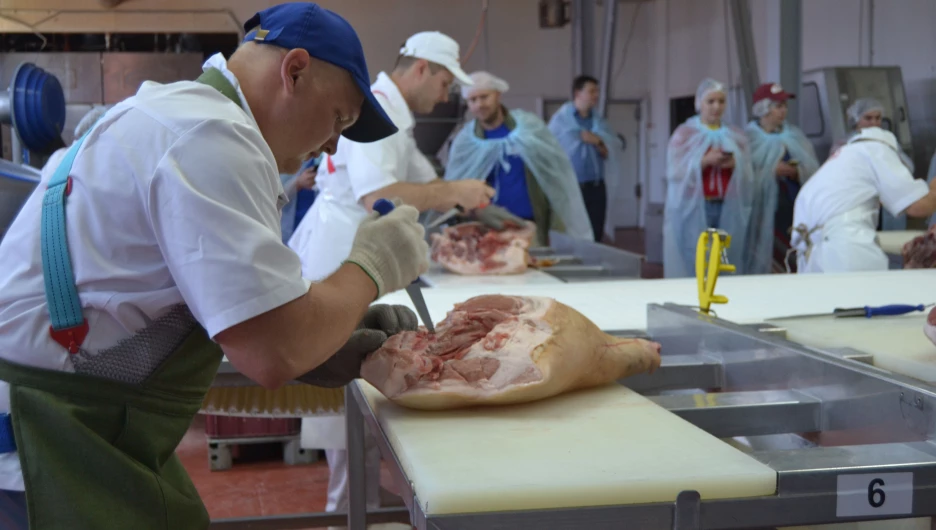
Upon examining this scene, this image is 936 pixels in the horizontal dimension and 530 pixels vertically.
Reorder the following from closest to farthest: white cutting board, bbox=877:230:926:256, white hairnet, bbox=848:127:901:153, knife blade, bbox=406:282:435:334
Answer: knife blade, bbox=406:282:435:334 < white hairnet, bbox=848:127:901:153 < white cutting board, bbox=877:230:926:256

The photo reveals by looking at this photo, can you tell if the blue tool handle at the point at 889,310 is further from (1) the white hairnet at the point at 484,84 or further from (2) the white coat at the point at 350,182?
(1) the white hairnet at the point at 484,84

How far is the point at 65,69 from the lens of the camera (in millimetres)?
12023

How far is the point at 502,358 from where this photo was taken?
1.70m

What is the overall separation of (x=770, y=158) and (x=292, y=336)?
780cm

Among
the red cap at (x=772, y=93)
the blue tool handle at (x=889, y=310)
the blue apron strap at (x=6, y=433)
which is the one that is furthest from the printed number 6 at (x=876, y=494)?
the red cap at (x=772, y=93)

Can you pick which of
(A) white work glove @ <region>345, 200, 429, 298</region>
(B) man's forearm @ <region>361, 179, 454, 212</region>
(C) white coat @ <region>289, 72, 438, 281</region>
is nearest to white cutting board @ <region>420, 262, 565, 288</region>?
(B) man's forearm @ <region>361, 179, 454, 212</region>

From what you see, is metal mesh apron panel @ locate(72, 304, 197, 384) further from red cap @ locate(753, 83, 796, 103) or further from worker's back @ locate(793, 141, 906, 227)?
red cap @ locate(753, 83, 796, 103)

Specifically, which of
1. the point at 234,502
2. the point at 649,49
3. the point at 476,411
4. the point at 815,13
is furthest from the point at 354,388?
the point at 649,49

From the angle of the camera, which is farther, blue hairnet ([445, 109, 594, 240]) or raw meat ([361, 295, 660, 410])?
blue hairnet ([445, 109, 594, 240])

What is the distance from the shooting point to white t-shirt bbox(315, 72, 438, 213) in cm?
392

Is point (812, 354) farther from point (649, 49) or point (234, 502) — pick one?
point (649, 49)

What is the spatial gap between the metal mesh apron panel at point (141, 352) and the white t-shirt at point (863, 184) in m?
4.84

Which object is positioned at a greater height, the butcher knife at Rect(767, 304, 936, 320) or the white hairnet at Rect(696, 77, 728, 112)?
the white hairnet at Rect(696, 77, 728, 112)

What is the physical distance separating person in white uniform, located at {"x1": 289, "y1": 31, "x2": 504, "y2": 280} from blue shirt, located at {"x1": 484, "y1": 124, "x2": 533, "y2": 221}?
1.96 m
